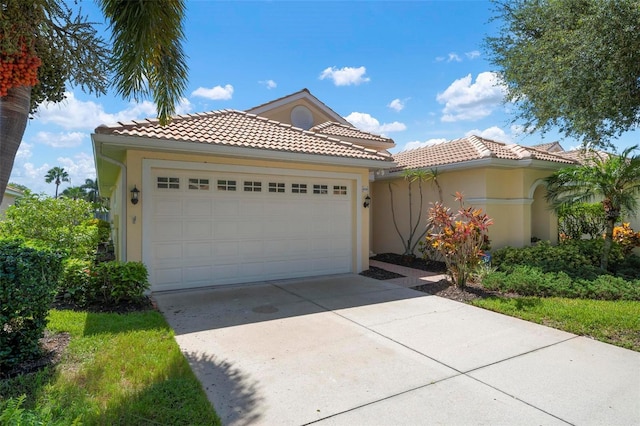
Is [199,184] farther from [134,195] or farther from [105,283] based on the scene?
[105,283]

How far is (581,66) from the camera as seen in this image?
7.62 meters

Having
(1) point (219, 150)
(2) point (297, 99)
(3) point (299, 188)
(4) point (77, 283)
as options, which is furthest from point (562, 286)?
(2) point (297, 99)

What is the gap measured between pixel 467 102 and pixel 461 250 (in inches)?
502

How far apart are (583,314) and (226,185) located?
795 cm

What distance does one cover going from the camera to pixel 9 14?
164 inches

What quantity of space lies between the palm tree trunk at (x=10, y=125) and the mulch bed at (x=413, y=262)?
1044 centimetres

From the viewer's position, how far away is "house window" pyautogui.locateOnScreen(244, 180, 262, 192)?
9258 mm

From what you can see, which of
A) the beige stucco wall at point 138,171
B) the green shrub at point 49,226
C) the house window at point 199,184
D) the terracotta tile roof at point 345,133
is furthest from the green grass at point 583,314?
the green shrub at point 49,226

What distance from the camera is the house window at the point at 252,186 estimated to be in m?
9.26

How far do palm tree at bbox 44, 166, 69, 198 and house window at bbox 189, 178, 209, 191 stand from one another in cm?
7453

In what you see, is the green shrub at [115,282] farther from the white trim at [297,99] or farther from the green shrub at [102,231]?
the white trim at [297,99]

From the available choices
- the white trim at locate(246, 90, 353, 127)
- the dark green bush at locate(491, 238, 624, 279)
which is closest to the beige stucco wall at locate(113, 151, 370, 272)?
the dark green bush at locate(491, 238, 624, 279)

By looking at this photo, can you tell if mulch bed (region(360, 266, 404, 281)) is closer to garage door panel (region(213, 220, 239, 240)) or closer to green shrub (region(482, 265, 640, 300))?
green shrub (region(482, 265, 640, 300))

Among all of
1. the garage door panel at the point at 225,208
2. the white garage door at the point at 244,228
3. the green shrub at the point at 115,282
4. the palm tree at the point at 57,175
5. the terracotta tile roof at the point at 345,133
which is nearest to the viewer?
the green shrub at the point at 115,282
